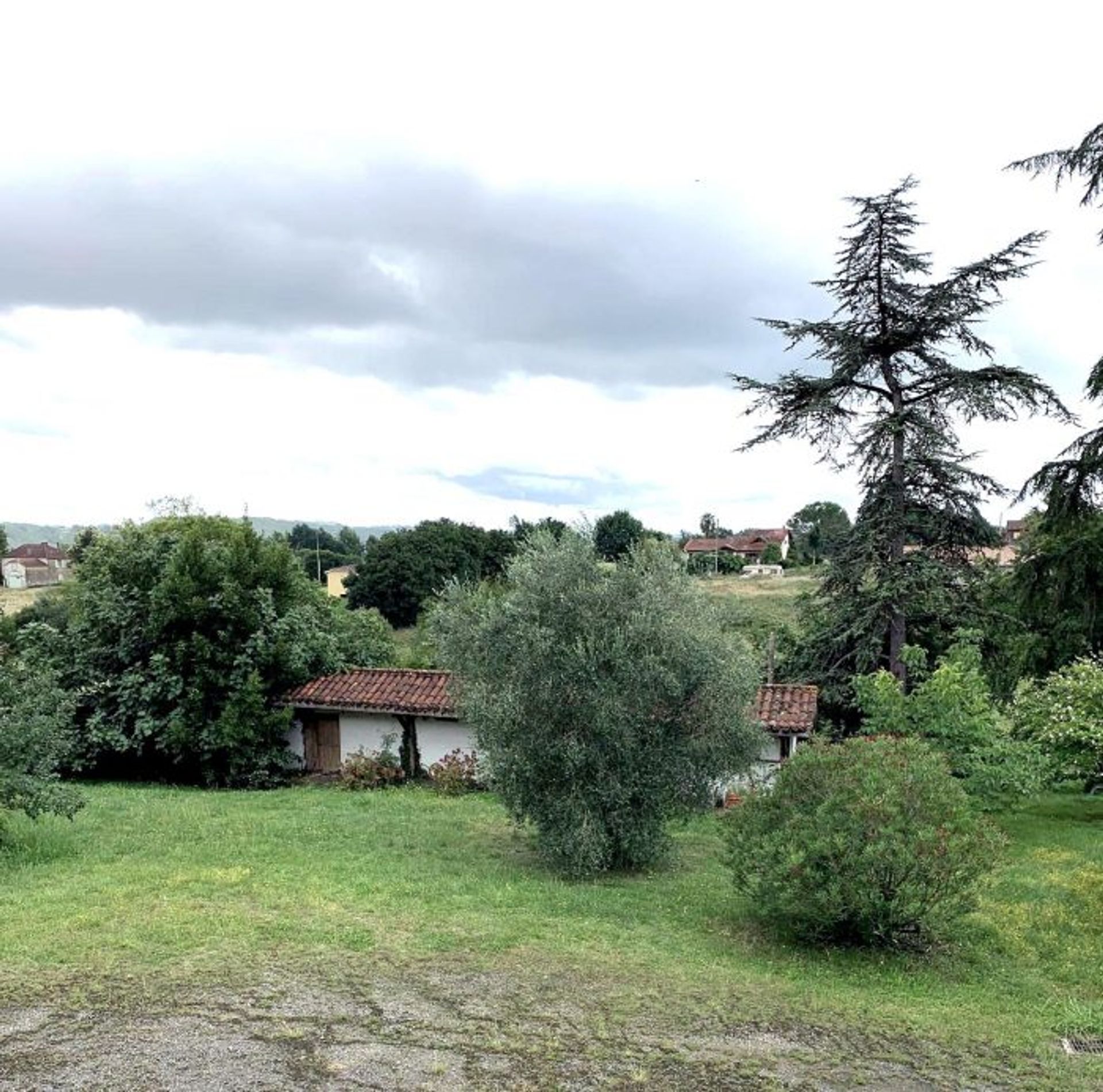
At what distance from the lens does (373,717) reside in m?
23.9

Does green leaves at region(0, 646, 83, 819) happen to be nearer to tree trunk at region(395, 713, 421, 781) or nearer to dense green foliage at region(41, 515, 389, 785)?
dense green foliage at region(41, 515, 389, 785)

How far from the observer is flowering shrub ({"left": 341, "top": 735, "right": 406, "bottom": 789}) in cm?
2266

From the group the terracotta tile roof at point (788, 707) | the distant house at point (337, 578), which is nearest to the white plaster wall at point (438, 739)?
the terracotta tile roof at point (788, 707)

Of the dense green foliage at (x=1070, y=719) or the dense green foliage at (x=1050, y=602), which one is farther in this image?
the dense green foliage at (x=1050, y=602)

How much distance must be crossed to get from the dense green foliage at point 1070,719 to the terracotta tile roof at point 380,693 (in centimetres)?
1258

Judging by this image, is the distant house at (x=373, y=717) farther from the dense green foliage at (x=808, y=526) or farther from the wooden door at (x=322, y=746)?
the dense green foliage at (x=808, y=526)

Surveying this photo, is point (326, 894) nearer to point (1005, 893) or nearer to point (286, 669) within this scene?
point (1005, 893)

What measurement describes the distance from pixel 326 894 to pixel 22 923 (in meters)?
3.51

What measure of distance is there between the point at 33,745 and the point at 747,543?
10736 centimetres

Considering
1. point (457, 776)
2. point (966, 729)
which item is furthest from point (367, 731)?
point (966, 729)

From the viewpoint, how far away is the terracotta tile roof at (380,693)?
75.2 feet

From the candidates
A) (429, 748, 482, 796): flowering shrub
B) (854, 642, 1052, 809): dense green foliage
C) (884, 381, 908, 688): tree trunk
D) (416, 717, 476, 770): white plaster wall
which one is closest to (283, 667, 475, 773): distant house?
(416, 717, 476, 770): white plaster wall

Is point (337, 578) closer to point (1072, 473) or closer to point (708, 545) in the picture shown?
point (708, 545)

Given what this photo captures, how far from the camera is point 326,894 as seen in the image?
12.1 m
